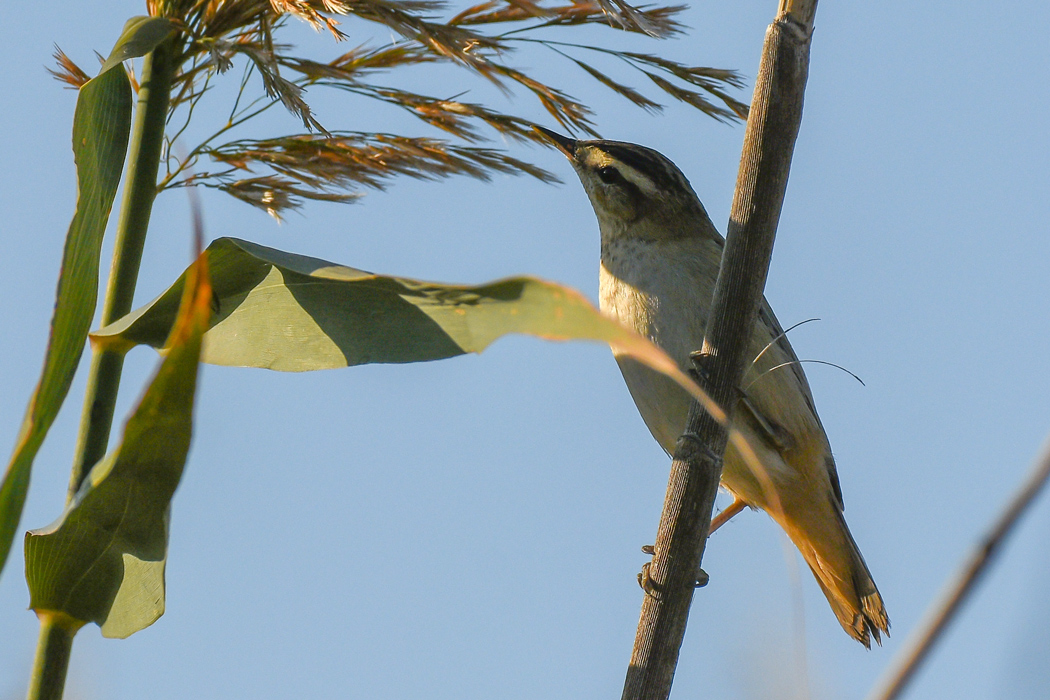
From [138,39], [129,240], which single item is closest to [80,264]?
[129,240]

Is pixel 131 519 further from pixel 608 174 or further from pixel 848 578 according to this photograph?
pixel 848 578

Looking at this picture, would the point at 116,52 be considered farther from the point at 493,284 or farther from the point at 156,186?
the point at 493,284

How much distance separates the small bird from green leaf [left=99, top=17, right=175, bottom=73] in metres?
1.35

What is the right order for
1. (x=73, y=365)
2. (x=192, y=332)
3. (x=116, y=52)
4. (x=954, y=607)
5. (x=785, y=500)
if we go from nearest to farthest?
(x=954, y=607) < (x=192, y=332) < (x=73, y=365) < (x=116, y=52) < (x=785, y=500)

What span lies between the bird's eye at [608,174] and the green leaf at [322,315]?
1.84 m

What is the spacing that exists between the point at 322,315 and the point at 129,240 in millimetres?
268

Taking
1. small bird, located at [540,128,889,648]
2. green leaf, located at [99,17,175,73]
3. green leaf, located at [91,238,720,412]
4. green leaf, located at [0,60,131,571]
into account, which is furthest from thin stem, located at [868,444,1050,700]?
small bird, located at [540,128,889,648]

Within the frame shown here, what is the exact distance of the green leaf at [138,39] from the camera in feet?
3.45

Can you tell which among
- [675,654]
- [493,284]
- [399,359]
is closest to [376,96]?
[399,359]

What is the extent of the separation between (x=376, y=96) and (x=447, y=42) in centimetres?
23

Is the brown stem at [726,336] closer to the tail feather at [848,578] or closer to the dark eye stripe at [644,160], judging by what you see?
the dark eye stripe at [644,160]

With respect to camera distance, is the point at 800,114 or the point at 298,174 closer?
the point at 800,114

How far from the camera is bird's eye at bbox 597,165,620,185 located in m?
2.77

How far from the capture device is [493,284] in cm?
79
